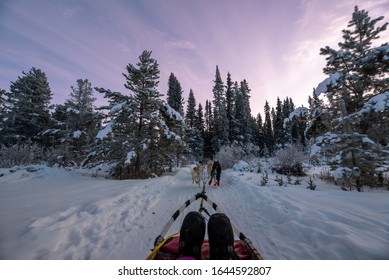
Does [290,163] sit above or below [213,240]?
above

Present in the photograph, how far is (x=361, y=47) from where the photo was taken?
12383mm

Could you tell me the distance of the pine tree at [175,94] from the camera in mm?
41978

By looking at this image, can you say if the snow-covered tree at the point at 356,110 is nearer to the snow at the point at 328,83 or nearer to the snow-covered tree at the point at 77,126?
the snow at the point at 328,83

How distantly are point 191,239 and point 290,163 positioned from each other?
17.3 meters

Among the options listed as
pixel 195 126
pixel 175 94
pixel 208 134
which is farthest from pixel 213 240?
pixel 208 134

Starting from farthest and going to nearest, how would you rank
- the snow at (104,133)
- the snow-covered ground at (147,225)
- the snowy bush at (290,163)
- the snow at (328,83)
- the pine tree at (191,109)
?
the pine tree at (191,109)
the snowy bush at (290,163)
the snow at (104,133)
the snow at (328,83)
the snow-covered ground at (147,225)

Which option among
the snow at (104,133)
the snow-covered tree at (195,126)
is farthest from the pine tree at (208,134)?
the snow at (104,133)

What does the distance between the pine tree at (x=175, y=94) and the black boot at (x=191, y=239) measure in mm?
39365

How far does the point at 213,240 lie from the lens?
2809 millimetres

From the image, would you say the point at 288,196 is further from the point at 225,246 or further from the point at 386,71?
the point at 386,71

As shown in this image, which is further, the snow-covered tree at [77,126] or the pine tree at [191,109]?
the pine tree at [191,109]

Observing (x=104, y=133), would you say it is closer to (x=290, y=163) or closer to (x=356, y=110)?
(x=356, y=110)
